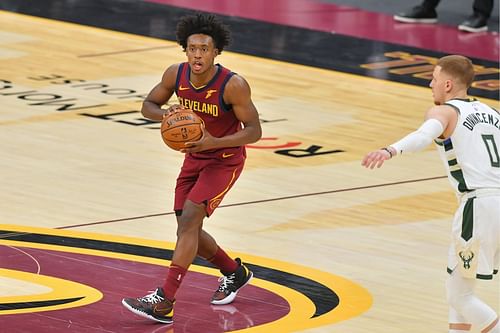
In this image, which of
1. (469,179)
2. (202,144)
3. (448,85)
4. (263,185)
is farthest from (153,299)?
(263,185)

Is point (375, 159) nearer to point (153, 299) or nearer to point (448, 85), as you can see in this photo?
point (448, 85)

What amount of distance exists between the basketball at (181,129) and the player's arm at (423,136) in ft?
3.71

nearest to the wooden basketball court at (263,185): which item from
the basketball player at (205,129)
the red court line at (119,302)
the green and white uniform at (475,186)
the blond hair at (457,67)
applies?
the red court line at (119,302)

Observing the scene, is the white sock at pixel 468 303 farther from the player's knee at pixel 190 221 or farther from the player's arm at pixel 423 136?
the player's knee at pixel 190 221

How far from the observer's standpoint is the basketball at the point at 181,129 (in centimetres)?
801

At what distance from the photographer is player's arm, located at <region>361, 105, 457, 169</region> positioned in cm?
701

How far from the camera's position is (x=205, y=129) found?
827 centimetres

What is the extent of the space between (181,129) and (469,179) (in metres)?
1.52

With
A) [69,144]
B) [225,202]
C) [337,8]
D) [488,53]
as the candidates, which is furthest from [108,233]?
[337,8]

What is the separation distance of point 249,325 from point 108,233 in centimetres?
212

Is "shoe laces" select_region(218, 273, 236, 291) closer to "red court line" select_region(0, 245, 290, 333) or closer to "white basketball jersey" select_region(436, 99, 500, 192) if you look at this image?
"red court line" select_region(0, 245, 290, 333)

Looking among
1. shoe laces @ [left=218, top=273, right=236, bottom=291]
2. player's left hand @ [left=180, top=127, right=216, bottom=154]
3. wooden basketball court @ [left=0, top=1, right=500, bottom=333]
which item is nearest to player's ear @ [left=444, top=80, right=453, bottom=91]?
player's left hand @ [left=180, top=127, right=216, bottom=154]

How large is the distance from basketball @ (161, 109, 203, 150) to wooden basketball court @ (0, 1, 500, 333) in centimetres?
96

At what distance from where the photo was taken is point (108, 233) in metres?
10.0
